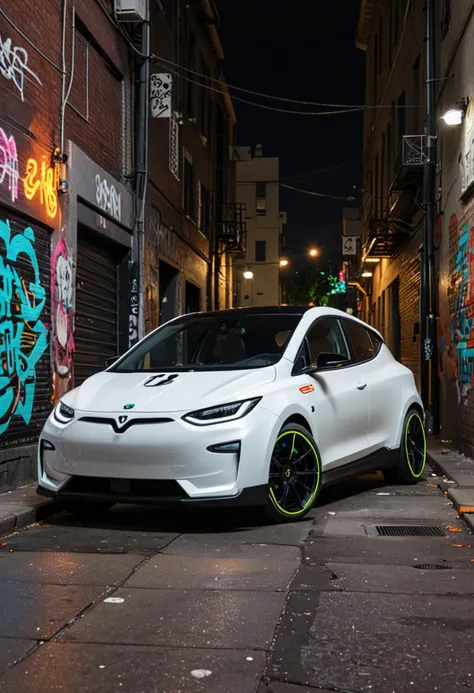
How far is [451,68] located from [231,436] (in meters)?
9.22

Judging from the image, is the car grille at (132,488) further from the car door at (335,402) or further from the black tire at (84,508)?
the car door at (335,402)

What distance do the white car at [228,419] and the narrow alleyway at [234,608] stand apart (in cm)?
39

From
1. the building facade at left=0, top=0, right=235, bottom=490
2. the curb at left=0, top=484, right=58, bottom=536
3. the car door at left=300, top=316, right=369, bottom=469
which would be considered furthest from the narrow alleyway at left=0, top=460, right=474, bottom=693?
the building facade at left=0, top=0, right=235, bottom=490

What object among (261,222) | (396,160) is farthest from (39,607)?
(261,222)

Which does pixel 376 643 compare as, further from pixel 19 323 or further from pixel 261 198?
pixel 261 198

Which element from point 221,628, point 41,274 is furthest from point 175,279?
point 221,628

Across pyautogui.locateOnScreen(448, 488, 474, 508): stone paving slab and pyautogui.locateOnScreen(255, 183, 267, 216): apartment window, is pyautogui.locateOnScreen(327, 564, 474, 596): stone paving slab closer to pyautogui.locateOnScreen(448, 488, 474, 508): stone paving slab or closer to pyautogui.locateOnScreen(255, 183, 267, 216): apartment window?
pyautogui.locateOnScreen(448, 488, 474, 508): stone paving slab

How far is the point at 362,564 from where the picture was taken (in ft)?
16.7

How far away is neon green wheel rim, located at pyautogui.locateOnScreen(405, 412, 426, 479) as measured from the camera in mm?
8469

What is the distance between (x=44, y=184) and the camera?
Answer: 30.8 feet

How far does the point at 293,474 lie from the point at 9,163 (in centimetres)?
451

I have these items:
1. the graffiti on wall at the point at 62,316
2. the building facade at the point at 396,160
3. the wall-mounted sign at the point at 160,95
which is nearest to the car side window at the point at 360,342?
the graffiti on wall at the point at 62,316

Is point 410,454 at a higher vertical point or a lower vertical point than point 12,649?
higher

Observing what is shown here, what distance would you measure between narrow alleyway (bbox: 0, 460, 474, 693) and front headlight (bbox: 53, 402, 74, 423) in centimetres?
86
